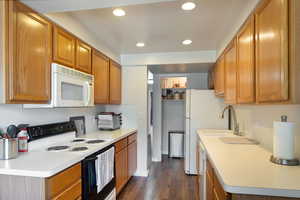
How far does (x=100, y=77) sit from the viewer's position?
9.06 ft

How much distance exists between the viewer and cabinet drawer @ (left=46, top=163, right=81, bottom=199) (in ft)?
4.19

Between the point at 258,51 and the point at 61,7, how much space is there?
1587 mm

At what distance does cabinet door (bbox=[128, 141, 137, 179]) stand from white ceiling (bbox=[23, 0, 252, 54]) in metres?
1.75

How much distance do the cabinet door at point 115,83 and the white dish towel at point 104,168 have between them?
110cm

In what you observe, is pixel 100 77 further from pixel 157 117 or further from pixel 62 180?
pixel 157 117

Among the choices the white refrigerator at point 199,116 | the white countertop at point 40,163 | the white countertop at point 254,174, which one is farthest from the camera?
the white refrigerator at point 199,116

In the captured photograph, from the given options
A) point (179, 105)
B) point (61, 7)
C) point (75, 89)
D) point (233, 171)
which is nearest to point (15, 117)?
point (75, 89)

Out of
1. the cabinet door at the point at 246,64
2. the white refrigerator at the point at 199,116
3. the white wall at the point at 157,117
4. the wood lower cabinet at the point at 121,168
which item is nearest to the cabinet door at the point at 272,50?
the cabinet door at the point at 246,64

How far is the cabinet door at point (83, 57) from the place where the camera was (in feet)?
7.16

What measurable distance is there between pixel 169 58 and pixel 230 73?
138 centimetres

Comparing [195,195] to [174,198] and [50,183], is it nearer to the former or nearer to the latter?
[174,198]

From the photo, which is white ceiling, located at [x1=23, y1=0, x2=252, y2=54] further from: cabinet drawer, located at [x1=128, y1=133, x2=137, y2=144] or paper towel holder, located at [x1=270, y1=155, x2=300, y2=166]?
cabinet drawer, located at [x1=128, y1=133, x2=137, y2=144]

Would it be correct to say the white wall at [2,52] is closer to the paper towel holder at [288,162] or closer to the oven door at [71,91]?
the oven door at [71,91]

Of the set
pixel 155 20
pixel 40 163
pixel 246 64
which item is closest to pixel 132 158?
pixel 40 163
